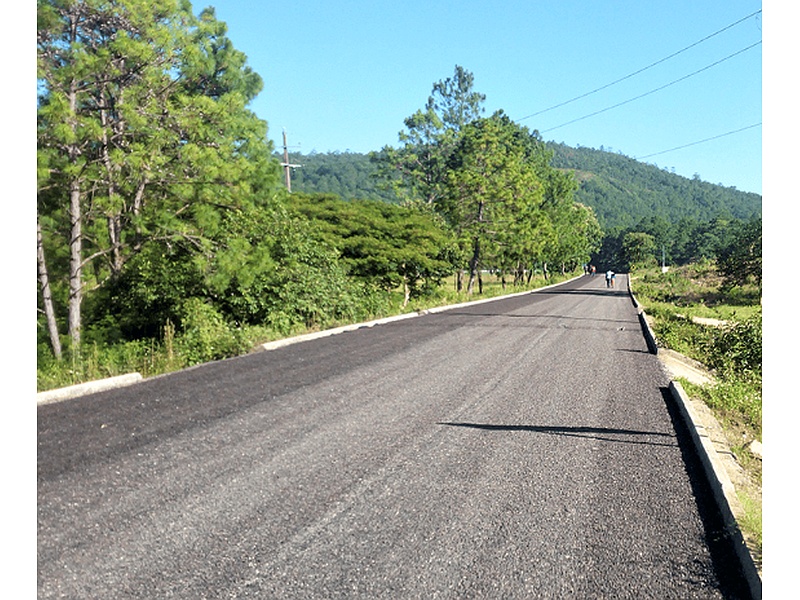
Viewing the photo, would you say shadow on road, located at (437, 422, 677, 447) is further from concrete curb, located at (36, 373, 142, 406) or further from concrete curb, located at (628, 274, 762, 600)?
concrete curb, located at (36, 373, 142, 406)

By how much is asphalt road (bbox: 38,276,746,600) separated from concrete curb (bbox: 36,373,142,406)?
11.7 inches

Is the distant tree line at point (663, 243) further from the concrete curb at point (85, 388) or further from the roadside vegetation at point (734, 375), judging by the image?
the concrete curb at point (85, 388)

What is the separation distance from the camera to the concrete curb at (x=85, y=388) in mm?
8305

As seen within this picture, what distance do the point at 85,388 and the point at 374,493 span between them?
5.70 metres

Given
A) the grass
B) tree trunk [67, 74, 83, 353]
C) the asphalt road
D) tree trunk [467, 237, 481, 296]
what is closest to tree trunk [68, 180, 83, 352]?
tree trunk [67, 74, 83, 353]

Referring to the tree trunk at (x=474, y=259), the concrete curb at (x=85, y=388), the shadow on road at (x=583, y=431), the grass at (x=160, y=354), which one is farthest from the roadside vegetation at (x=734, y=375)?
the tree trunk at (x=474, y=259)

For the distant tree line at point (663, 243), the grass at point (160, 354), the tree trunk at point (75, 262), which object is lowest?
the grass at point (160, 354)

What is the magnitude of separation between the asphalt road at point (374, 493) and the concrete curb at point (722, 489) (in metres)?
0.10

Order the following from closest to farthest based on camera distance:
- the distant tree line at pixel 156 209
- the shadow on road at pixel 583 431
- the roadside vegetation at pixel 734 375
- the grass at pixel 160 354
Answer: the roadside vegetation at pixel 734 375 < the shadow on road at pixel 583 431 < the grass at pixel 160 354 < the distant tree line at pixel 156 209

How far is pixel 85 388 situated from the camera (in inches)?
350

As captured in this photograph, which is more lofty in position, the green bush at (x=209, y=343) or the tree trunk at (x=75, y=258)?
the tree trunk at (x=75, y=258)
